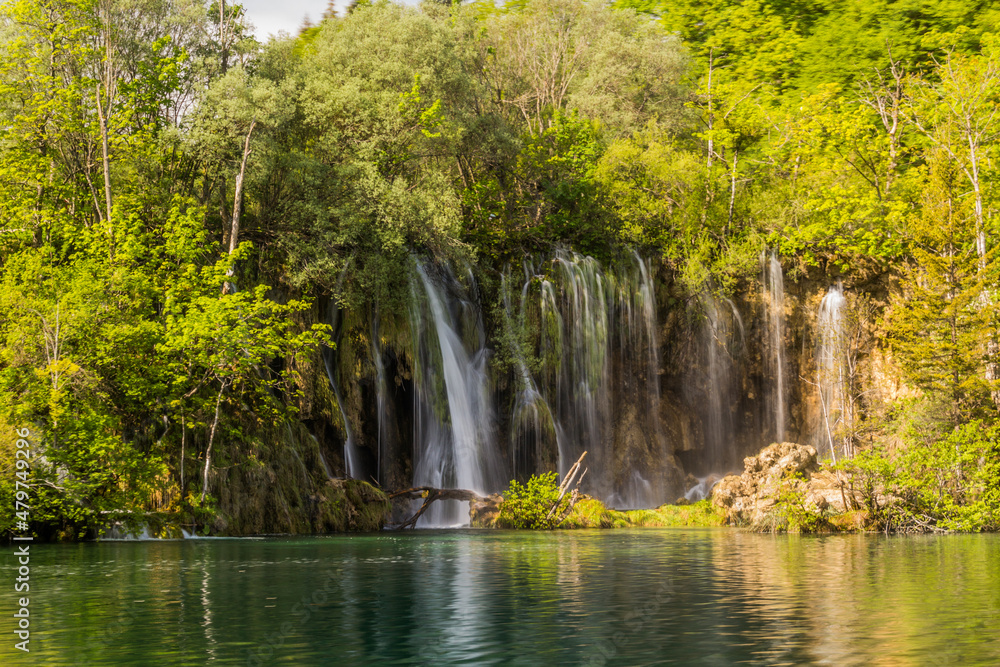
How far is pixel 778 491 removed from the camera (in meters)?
31.4

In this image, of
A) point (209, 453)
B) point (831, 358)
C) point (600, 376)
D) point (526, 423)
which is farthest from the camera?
point (831, 358)

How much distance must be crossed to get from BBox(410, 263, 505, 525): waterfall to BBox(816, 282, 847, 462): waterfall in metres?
17.9

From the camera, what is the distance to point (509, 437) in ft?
135

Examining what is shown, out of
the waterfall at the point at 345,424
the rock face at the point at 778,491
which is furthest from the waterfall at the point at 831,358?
the waterfall at the point at 345,424

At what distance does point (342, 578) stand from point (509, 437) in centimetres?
2571

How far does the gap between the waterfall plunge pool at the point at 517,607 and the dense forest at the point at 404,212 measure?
875cm

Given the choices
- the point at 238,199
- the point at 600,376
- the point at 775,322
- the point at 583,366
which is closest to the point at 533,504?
the point at 583,366

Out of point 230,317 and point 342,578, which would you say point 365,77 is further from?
point 342,578

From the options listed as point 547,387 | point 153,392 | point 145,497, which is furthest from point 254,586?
point 547,387

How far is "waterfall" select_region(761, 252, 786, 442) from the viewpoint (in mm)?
49219

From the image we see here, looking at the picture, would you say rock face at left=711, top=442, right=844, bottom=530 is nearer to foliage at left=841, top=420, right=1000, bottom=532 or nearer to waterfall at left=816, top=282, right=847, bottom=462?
foliage at left=841, top=420, right=1000, bottom=532

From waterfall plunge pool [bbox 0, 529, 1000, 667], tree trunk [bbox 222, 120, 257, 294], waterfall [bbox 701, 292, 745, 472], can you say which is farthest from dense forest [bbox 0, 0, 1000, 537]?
waterfall plunge pool [bbox 0, 529, 1000, 667]

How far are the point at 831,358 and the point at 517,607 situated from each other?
133 ft

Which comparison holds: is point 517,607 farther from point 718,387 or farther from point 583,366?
point 718,387
